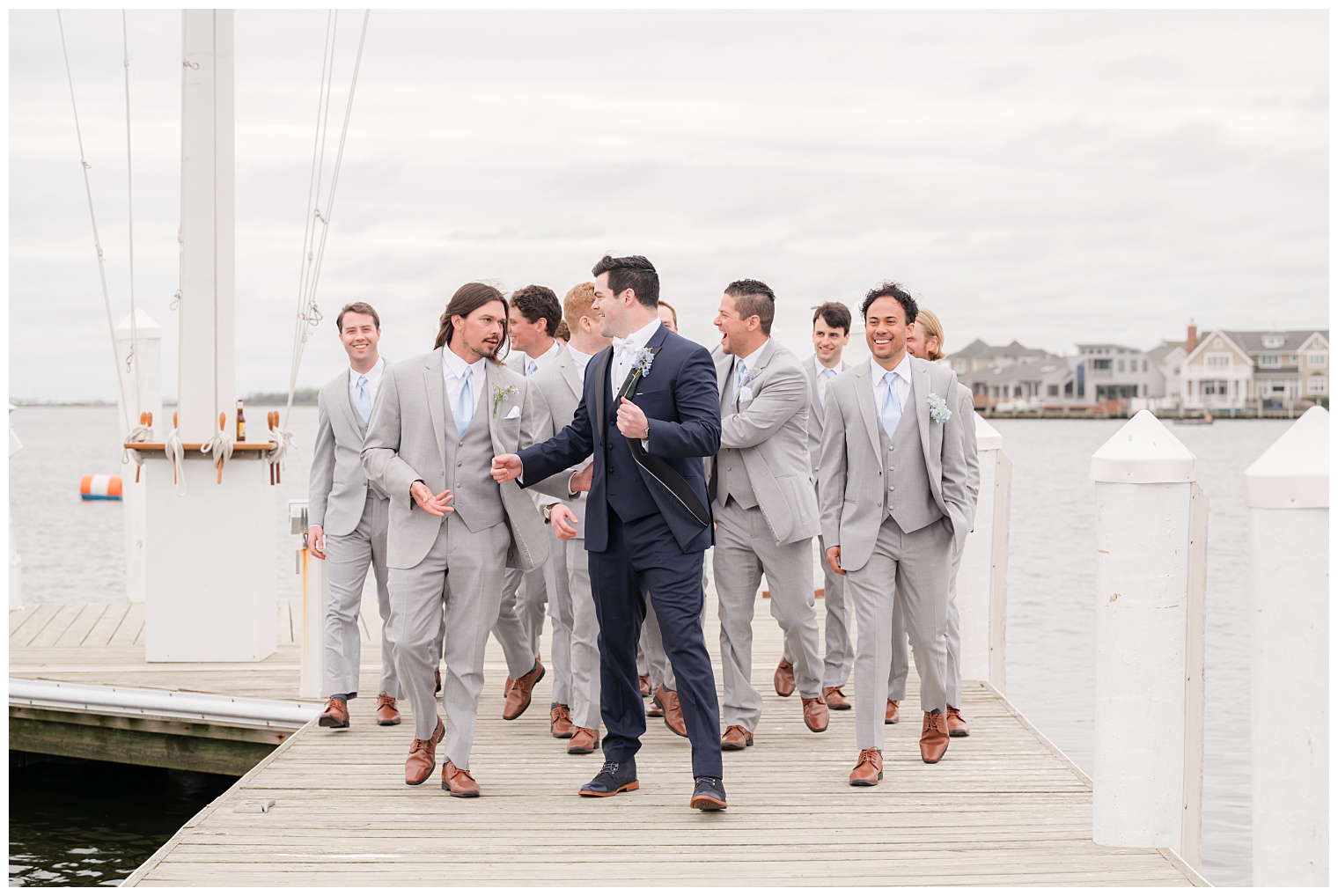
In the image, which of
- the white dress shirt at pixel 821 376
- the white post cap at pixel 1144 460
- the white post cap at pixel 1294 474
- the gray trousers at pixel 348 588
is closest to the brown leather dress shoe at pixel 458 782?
the gray trousers at pixel 348 588

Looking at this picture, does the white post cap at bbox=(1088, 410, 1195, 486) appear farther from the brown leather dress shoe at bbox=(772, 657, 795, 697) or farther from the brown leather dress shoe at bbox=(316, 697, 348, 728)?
the brown leather dress shoe at bbox=(316, 697, 348, 728)

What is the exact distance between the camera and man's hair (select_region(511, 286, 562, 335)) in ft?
21.1

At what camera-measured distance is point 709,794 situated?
4.88m

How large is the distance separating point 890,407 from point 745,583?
1.09 meters

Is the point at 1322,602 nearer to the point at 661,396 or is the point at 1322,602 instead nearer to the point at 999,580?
the point at 661,396

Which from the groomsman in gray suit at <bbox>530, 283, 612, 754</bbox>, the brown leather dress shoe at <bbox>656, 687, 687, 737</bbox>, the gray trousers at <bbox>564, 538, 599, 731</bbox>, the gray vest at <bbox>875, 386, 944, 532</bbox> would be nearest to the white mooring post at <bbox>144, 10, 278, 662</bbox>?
the groomsman in gray suit at <bbox>530, 283, 612, 754</bbox>

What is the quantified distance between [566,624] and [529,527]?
113 cm

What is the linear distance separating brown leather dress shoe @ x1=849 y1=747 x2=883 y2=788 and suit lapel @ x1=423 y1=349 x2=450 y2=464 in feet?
6.64

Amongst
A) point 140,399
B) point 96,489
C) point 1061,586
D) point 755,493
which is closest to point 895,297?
point 755,493

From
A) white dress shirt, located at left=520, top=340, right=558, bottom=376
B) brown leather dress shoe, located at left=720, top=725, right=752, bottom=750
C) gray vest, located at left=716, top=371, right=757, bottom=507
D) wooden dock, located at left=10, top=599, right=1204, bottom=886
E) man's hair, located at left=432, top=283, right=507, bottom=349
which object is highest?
man's hair, located at left=432, top=283, right=507, bottom=349

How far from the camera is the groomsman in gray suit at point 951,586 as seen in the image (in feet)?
18.9

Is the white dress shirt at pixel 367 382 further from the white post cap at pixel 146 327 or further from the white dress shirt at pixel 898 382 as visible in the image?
the white post cap at pixel 146 327

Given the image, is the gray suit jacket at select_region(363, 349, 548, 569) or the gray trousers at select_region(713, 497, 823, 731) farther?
the gray trousers at select_region(713, 497, 823, 731)

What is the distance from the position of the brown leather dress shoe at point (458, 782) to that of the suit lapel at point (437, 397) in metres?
1.20
